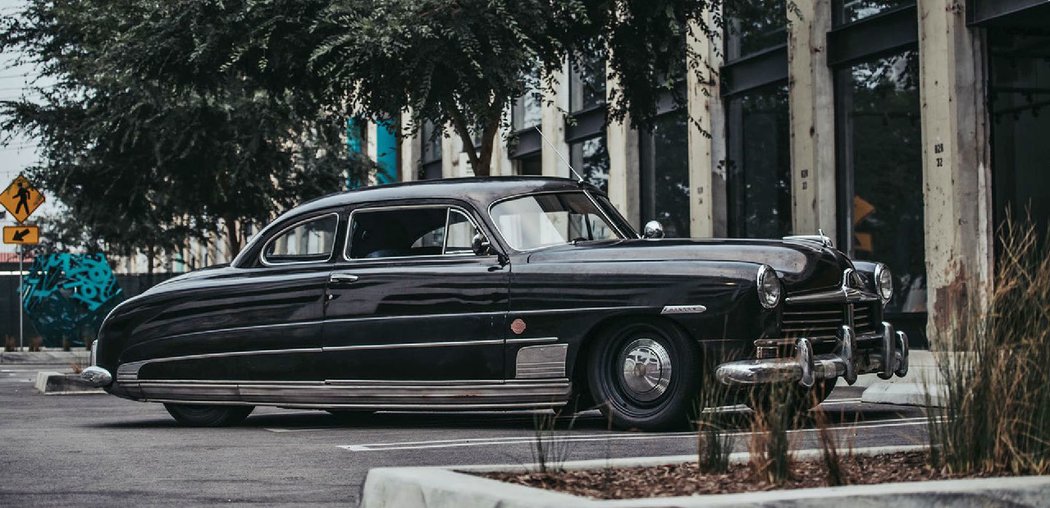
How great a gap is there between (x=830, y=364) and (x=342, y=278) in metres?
3.31

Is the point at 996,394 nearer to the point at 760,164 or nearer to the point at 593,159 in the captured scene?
the point at 760,164

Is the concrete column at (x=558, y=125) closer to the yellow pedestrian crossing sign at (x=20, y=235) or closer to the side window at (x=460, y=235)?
the yellow pedestrian crossing sign at (x=20, y=235)

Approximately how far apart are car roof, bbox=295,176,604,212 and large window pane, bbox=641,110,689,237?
1171cm

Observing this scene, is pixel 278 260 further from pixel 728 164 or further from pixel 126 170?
pixel 126 170

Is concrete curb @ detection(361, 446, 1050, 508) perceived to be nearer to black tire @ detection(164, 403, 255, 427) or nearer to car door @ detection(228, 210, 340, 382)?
car door @ detection(228, 210, 340, 382)

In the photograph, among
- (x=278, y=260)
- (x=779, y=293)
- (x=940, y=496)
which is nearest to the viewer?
(x=940, y=496)

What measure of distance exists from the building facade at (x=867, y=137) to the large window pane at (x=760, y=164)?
25mm

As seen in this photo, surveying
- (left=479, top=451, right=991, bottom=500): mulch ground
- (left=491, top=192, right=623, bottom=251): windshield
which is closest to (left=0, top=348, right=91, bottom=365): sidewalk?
(left=491, top=192, right=623, bottom=251): windshield

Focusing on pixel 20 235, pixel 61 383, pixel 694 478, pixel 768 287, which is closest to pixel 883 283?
pixel 768 287

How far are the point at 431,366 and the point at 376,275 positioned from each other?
77 cm

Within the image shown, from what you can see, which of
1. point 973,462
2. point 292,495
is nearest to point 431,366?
point 292,495

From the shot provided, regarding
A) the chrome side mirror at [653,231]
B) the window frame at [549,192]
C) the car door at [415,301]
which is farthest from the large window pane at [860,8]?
the car door at [415,301]

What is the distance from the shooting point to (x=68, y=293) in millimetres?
31859

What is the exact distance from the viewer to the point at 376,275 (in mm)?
10844
